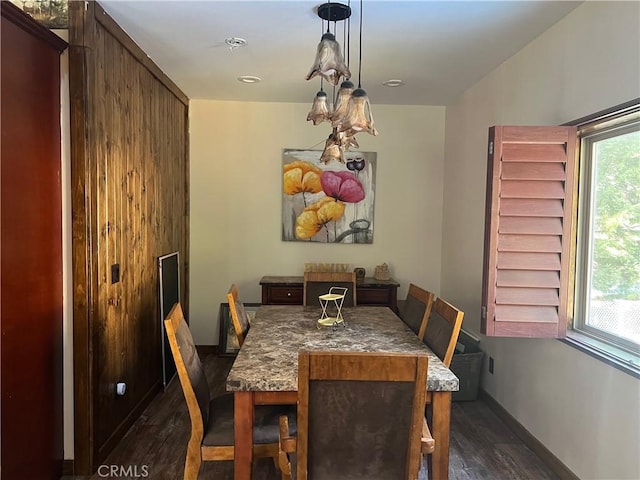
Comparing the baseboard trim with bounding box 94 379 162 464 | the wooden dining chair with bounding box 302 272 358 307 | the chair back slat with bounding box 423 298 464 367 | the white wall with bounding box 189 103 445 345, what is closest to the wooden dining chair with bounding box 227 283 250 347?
the wooden dining chair with bounding box 302 272 358 307

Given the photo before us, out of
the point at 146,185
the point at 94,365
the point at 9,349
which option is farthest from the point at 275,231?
the point at 9,349

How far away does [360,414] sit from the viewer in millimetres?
1439

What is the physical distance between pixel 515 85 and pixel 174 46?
230cm

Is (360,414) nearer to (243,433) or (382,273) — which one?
(243,433)

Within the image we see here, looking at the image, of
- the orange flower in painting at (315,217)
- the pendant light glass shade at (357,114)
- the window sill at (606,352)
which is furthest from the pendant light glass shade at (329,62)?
the orange flower in painting at (315,217)

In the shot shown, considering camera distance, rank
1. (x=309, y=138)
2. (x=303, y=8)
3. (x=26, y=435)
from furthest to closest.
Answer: (x=309, y=138) < (x=303, y=8) < (x=26, y=435)

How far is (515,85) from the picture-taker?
296 centimetres

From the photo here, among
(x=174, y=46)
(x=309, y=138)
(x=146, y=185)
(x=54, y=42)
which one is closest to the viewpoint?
(x=54, y=42)

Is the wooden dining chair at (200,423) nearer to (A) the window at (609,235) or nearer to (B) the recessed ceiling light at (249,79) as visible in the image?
(A) the window at (609,235)

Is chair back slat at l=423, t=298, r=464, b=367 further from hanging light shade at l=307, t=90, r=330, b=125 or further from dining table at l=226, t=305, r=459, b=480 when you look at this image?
hanging light shade at l=307, t=90, r=330, b=125

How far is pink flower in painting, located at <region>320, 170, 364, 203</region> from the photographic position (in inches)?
172

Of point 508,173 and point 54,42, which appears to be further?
point 508,173

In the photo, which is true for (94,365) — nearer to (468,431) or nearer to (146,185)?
(146,185)

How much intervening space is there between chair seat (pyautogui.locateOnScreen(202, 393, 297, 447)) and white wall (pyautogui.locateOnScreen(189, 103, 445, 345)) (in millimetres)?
2311
